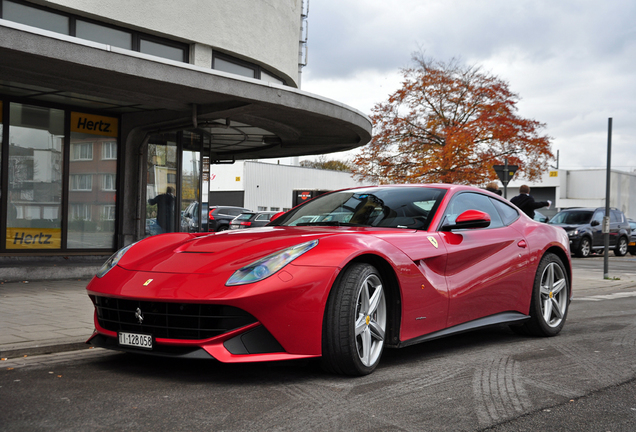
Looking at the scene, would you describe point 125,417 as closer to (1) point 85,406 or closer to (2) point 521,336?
(1) point 85,406

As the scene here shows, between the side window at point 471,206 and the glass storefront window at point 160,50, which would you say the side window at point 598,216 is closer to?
the glass storefront window at point 160,50

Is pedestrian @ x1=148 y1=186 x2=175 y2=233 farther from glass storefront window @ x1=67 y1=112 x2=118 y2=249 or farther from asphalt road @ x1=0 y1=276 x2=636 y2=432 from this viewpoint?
asphalt road @ x1=0 y1=276 x2=636 y2=432

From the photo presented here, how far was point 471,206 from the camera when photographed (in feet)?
18.5

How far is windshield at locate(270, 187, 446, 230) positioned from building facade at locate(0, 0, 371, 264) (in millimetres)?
4367

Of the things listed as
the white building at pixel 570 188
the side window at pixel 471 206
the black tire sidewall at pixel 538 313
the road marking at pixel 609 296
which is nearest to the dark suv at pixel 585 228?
the road marking at pixel 609 296

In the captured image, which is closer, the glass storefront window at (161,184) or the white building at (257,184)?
the glass storefront window at (161,184)

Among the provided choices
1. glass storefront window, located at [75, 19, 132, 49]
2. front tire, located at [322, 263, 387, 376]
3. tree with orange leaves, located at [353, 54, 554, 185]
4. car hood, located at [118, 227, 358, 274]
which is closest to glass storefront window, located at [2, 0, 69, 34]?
glass storefront window, located at [75, 19, 132, 49]

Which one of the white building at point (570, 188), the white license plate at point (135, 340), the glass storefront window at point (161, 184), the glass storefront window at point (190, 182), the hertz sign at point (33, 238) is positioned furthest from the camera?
the white building at point (570, 188)

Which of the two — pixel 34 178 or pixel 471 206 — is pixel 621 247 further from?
pixel 471 206

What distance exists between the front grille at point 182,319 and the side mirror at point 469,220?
6.46 feet

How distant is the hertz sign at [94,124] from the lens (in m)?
12.3

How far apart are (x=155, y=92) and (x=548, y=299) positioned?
656 centimetres

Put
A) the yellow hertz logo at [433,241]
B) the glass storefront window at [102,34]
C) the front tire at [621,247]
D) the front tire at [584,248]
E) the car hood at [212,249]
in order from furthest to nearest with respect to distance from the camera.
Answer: the front tire at [621,247], the front tire at [584,248], the glass storefront window at [102,34], the yellow hertz logo at [433,241], the car hood at [212,249]

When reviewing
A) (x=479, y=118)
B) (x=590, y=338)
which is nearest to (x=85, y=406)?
(x=590, y=338)
